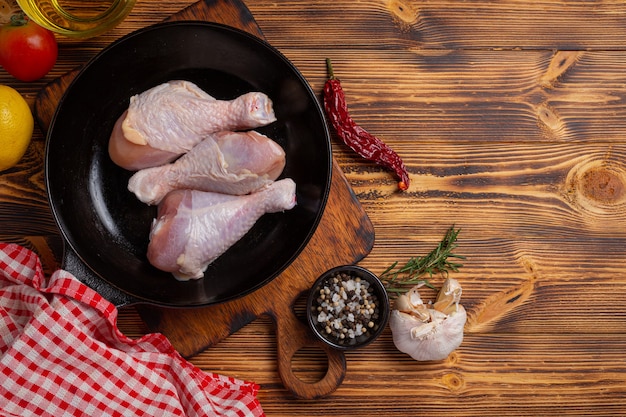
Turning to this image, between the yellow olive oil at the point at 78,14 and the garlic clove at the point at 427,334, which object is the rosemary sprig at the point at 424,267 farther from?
the yellow olive oil at the point at 78,14

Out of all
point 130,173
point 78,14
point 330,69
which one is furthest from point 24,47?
point 330,69

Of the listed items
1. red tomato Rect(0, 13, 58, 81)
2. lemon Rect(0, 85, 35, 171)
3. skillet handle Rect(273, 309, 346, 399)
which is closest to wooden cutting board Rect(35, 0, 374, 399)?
skillet handle Rect(273, 309, 346, 399)

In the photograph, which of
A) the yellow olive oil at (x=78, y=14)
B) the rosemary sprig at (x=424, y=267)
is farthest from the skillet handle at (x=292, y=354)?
the yellow olive oil at (x=78, y=14)

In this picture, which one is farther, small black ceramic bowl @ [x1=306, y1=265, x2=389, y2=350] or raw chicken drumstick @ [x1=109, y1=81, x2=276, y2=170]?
small black ceramic bowl @ [x1=306, y1=265, x2=389, y2=350]

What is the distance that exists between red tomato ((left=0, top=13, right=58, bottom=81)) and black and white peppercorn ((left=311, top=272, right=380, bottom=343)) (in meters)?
0.95

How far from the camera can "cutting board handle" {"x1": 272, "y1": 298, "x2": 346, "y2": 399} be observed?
5.83 feet

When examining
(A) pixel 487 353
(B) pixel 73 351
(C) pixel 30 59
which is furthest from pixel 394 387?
(C) pixel 30 59

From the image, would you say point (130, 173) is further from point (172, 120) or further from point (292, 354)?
point (292, 354)

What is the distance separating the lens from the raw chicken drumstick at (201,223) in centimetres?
162

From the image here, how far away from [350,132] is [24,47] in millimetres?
870

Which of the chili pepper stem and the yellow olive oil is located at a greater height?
the chili pepper stem

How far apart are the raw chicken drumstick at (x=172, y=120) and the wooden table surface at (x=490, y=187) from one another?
264 millimetres

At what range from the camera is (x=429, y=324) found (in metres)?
1.72

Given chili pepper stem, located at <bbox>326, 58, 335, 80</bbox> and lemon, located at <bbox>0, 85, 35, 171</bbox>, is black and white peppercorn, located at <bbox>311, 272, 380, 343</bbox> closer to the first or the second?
chili pepper stem, located at <bbox>326, 58, 335, 80</bbox>
